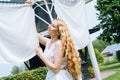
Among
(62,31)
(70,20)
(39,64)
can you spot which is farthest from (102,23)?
(62,31)

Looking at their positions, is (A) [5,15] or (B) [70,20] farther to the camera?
(B) [70,20]

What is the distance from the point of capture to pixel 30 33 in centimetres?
683

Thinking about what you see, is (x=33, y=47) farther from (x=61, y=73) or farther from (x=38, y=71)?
(x=38, y=71)

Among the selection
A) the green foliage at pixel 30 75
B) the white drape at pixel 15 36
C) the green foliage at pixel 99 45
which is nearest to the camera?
the white drape at pixel 15 36

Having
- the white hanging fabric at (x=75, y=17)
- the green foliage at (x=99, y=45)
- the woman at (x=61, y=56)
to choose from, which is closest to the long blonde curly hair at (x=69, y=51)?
the woman at (x=61, y=56)

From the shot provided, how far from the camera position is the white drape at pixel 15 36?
6.33 m

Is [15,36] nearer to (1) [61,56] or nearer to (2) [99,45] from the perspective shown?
(1) [61,56]

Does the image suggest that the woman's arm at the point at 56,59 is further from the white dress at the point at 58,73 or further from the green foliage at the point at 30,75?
the green foliage at the point at 30,75

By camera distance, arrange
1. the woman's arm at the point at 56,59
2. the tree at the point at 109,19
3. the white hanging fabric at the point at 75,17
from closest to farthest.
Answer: the woman's arm at the point at 56,59 → the white hanging fabric at the point at 75,17 → the tree at the point at 109,19

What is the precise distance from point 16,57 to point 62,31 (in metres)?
1.58

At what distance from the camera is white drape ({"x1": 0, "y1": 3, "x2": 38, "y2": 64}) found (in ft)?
20.8

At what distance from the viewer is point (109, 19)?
29.4 meters

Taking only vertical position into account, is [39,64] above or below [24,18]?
below

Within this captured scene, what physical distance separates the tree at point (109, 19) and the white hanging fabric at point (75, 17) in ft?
62.3
